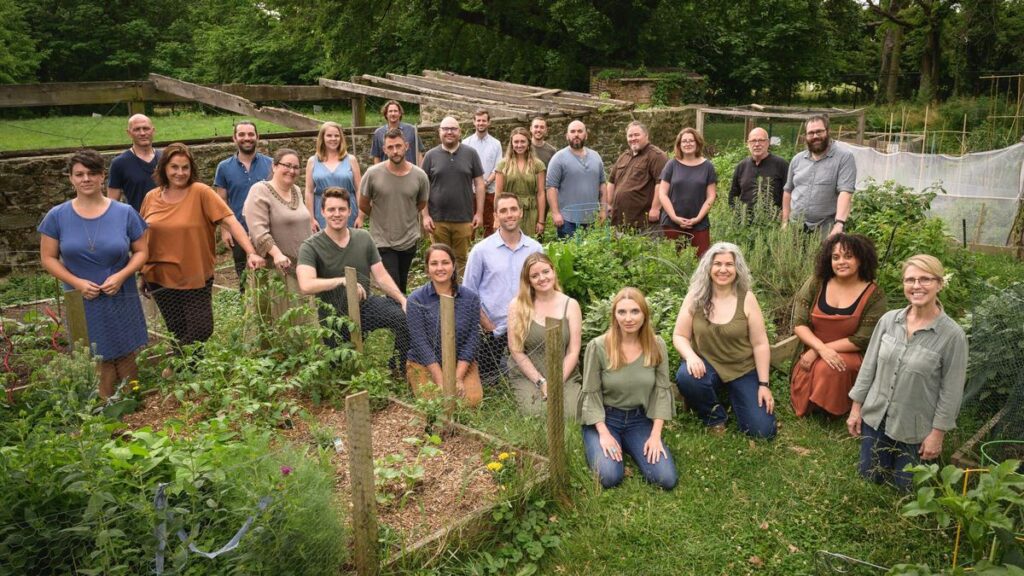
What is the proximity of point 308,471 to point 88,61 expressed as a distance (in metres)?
31.7

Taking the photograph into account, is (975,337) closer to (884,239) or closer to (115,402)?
(884,239)

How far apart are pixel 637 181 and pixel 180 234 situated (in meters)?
4.27

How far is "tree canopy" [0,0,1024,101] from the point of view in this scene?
Answer: 72.9 feet

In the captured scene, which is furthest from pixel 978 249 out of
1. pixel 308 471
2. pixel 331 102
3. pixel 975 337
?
pixel 331 102

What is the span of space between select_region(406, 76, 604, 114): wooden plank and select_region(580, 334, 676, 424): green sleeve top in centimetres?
818

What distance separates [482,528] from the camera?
4.01 m

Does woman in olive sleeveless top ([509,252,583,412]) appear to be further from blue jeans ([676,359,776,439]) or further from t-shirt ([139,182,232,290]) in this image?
t-shirt ([139,182,232,290])

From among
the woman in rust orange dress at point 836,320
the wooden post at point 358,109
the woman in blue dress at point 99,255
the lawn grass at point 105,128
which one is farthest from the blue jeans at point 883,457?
the lawn grass at point 105,128

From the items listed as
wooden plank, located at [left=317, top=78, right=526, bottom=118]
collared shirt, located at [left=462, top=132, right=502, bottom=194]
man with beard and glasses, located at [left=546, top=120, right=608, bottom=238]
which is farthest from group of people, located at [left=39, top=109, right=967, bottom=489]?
wooden plank, located at [left=317, top=78, right=526, bottom=118]

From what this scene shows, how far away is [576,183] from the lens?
25.3ft

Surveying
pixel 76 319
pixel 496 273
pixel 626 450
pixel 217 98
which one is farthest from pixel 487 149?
pixel 76 319

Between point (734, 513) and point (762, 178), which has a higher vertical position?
point (762, 178)

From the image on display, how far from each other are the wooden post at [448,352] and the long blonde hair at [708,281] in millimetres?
1593

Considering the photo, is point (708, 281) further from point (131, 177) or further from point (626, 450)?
point (131, 177)
